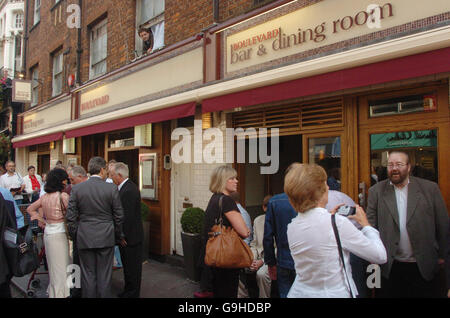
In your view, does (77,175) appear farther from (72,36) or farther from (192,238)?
(72,36)

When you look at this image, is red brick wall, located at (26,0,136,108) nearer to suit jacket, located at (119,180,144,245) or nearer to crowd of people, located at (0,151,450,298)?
suit jacket, located at (119,180,144,245)

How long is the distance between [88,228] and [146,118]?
304cm

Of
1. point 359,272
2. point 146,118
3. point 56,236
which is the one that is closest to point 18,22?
point 146,118

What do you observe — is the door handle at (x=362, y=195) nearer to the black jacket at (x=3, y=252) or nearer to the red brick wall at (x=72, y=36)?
the black jacket at (x=3, y=252)

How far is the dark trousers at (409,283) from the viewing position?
133 inches

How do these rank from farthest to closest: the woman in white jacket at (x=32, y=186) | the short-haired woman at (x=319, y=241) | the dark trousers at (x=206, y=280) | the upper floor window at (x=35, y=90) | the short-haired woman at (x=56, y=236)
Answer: the upper floor window at (x=35, y=90)
the woman in white jacket at (x=32, y=186)
the short-haired woman at (x=56, y=236)
the dark trousers at (x=206, y=280)
the short-haired woman at (x=319, y=241)

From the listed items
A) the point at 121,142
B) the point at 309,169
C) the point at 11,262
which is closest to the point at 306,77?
the point at 309,169

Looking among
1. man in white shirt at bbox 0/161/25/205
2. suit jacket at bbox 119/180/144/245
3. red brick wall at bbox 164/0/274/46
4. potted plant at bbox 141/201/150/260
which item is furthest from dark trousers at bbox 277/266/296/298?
man in white shirt at bbox 0/161/25/205

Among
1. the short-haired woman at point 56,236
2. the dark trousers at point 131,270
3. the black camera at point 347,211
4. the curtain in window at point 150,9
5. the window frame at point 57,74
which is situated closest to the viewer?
the black camera at point 347,211

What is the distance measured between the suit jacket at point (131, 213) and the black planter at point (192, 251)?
94 cm

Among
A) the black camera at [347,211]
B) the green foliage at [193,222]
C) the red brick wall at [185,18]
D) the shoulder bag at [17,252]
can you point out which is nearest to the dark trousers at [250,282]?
the green foliage at [193,222]

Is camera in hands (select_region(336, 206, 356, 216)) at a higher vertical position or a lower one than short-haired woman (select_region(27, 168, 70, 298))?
higher

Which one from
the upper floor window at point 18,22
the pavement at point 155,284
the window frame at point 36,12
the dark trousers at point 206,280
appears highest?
the upper floor window at point 18,22

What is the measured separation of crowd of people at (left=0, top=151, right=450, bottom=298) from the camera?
7.34 feet
